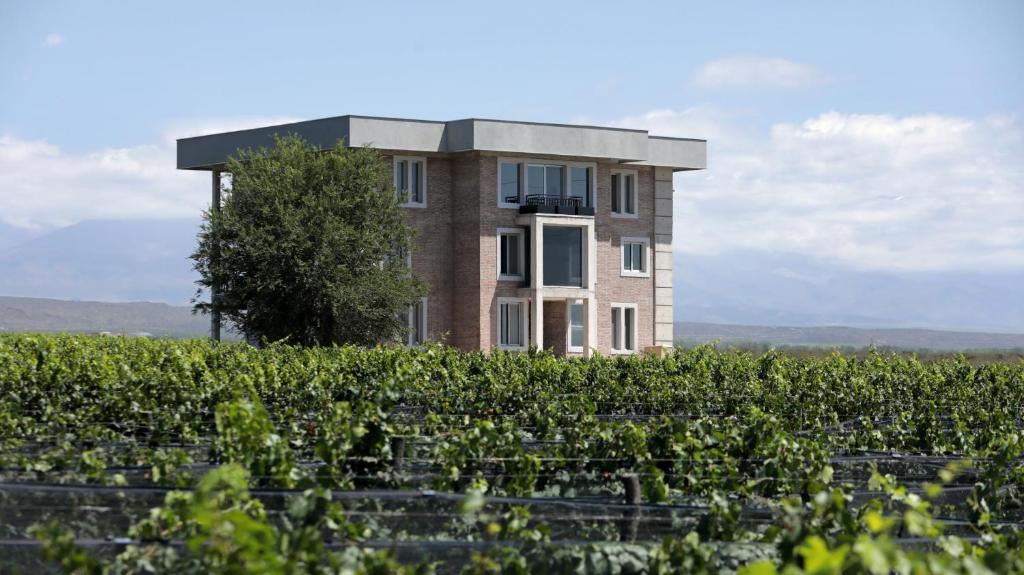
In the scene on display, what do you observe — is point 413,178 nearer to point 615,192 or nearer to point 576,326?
point 576,326

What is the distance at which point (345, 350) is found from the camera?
65.5 ft

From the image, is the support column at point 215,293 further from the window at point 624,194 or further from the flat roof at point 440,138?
the window at point 624,194

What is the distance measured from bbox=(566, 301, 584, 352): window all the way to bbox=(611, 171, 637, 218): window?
367cm

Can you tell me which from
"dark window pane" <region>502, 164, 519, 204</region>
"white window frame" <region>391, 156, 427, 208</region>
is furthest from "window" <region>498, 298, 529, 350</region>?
"white window frame" <region>391, 156, 427, 208</region>

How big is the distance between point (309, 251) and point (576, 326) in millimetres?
9499

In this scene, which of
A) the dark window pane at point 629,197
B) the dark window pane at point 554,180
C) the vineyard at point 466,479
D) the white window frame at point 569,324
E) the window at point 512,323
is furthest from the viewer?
the dark window pane at point 629,197

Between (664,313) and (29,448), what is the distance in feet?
119

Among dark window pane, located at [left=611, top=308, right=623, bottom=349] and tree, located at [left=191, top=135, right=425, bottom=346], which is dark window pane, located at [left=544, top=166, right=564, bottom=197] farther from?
tree, located at [left=191, top=135, right=425, bottom=346]

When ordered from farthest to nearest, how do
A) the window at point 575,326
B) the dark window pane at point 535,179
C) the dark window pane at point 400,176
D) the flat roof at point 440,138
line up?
the window at point 575,326 < the dark window pane at point 535,179 < the dark window pane at point 400,176 < the flat roof at point 440,138

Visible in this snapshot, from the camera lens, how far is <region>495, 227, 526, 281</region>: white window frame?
41.6 meters

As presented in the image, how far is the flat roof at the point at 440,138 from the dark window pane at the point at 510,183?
0.73m

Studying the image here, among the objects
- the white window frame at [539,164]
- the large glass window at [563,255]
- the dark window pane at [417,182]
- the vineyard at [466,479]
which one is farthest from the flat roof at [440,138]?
the vineyard at [466,479]

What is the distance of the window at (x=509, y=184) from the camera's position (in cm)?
4191

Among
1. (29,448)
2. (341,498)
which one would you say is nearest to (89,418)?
(29,448)
